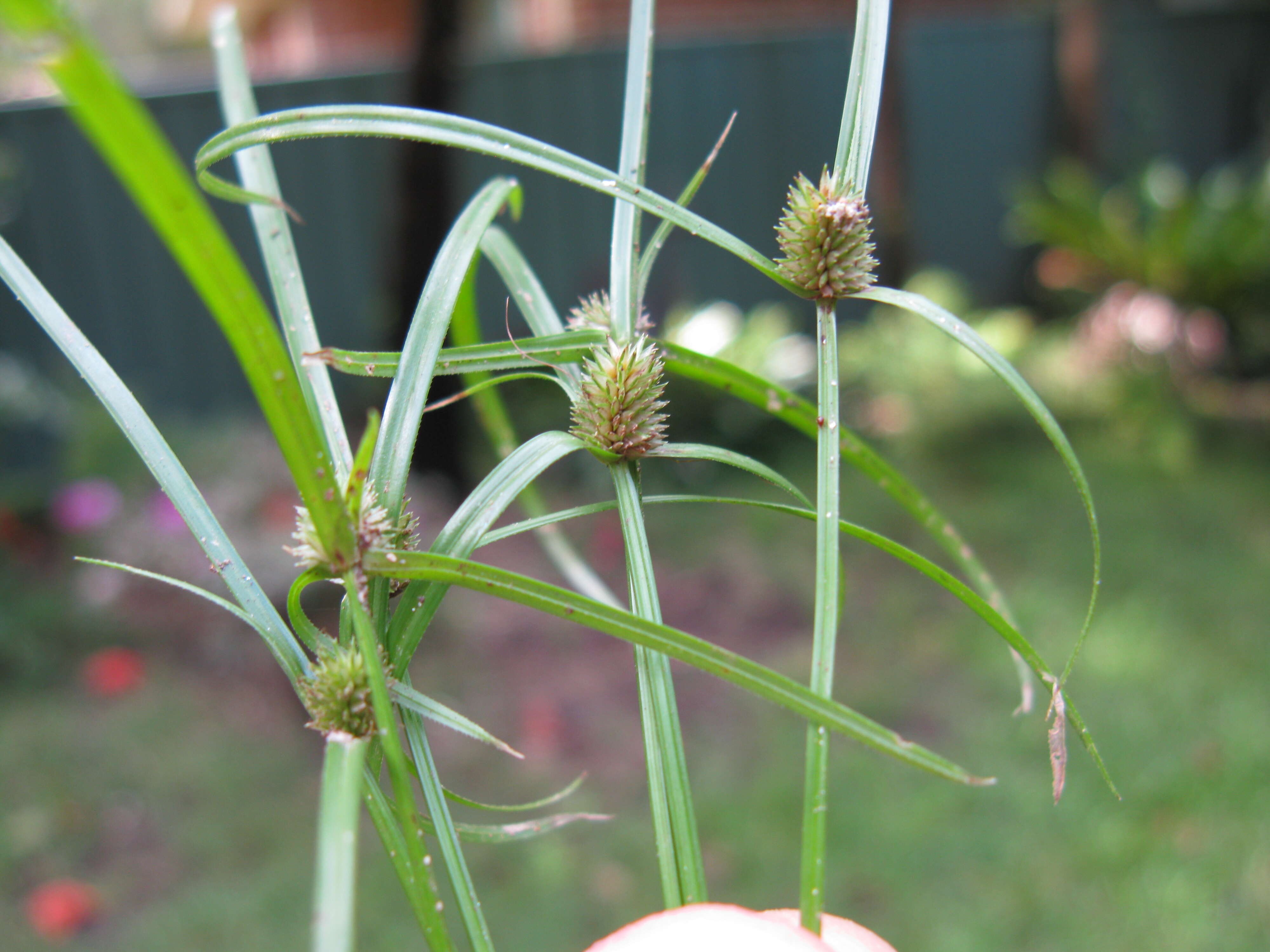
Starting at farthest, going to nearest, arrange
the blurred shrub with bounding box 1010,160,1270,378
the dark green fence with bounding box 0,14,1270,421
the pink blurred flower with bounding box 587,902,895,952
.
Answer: the blurred shrub with bounding box 1010,160,1270,378, the dark green fence with bounding box 0,14,1270,421, the pink blurred flower with bounding box 587,902,895,952

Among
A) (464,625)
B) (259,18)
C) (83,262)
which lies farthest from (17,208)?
(259,18)

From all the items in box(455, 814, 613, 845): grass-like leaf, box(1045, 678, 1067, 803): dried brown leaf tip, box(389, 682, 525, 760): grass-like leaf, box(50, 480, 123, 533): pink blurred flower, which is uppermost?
box(50, 480, 123, 533): pink blurred flower

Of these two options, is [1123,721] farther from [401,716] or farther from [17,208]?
[17,208]

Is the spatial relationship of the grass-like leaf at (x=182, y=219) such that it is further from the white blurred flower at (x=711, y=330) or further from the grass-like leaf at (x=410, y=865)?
the white blurred flower at (x=711, y=330)

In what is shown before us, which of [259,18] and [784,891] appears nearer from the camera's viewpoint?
[784,891]

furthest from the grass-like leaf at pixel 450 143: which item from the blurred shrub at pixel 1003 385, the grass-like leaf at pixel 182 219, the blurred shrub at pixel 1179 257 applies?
the blurred shrub at pixel 1179 257

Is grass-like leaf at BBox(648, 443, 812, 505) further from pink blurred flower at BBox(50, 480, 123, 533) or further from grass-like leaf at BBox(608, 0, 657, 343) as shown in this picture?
pink blurred flower at BBox(50, 480, 123, 533)

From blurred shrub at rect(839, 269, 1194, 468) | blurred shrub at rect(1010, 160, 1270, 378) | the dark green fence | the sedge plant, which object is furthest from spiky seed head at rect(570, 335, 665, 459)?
blurred shrub at rect(1010, 160, 1270, 378)
